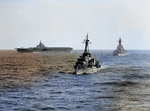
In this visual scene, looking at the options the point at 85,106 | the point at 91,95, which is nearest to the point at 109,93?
the point at 91,95

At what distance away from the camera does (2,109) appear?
29406mm

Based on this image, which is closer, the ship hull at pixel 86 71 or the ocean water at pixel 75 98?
the ocean water at pixel 75 98

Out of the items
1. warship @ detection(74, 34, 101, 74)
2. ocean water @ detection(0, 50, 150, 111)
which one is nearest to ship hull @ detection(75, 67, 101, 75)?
warship @ detection(74, 34, 101, 74)

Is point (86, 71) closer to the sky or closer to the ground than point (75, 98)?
closer to the sky

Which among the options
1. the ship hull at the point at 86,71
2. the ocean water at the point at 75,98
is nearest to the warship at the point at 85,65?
the ship hull at the point at 86,71

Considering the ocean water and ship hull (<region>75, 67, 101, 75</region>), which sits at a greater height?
ship hull (<region>75, 67, 101, 75</region>)

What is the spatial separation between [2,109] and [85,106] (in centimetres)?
942

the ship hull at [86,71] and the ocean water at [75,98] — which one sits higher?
the ship hull at [86,71]

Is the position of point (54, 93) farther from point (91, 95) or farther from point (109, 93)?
point (109, 93)

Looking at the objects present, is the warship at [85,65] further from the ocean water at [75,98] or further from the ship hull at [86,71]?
the ocean water at [75,98]

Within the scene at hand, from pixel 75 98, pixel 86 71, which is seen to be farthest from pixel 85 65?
pixel 75 98

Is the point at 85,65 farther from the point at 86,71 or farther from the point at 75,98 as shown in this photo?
the point at 75,98

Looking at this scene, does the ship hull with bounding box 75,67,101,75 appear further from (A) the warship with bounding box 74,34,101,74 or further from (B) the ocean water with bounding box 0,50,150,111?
(B) the ocean water with bounding box 0,50,150,111

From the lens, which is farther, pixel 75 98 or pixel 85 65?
pixel 85 65
